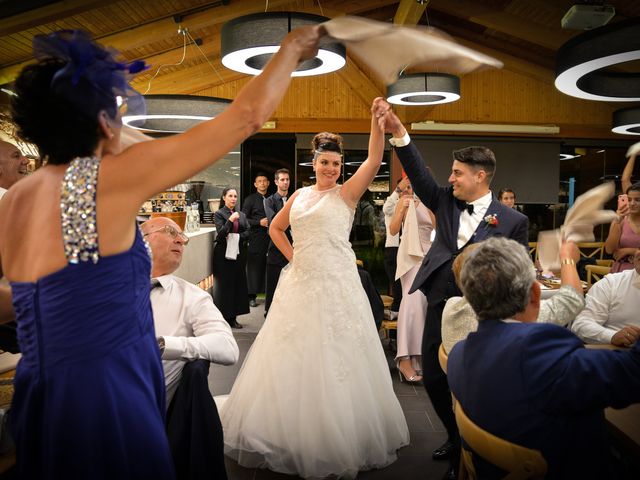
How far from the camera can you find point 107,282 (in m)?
1.00

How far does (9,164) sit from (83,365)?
257 cm

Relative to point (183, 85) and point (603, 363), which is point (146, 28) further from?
point (603, 363)

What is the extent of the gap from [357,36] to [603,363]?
911 millimetres

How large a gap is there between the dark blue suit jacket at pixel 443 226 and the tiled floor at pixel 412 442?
2.97 feet

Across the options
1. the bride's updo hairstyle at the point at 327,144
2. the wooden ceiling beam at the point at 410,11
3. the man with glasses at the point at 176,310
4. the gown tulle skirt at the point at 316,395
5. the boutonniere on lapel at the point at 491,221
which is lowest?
the gown tulle skirt at the point at 316,395

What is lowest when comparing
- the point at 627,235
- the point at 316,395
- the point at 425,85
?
the point at 316,395

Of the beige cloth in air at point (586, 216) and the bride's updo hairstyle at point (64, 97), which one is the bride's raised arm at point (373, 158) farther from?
the bride's updo hairstyle at point (64, 97)

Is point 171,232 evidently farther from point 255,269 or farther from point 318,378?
point 255,269

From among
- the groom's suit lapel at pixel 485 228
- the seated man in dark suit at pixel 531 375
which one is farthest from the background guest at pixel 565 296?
the groom's suit lapel at pixel 485 228

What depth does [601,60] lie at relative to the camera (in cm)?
258

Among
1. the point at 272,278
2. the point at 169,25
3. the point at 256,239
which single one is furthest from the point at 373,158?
the point at 256,239

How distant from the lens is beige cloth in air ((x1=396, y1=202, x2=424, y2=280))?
4.07m

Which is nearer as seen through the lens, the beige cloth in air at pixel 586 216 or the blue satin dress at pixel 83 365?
the blue satin dress at pixel 83 365

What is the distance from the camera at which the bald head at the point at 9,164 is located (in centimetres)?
305
